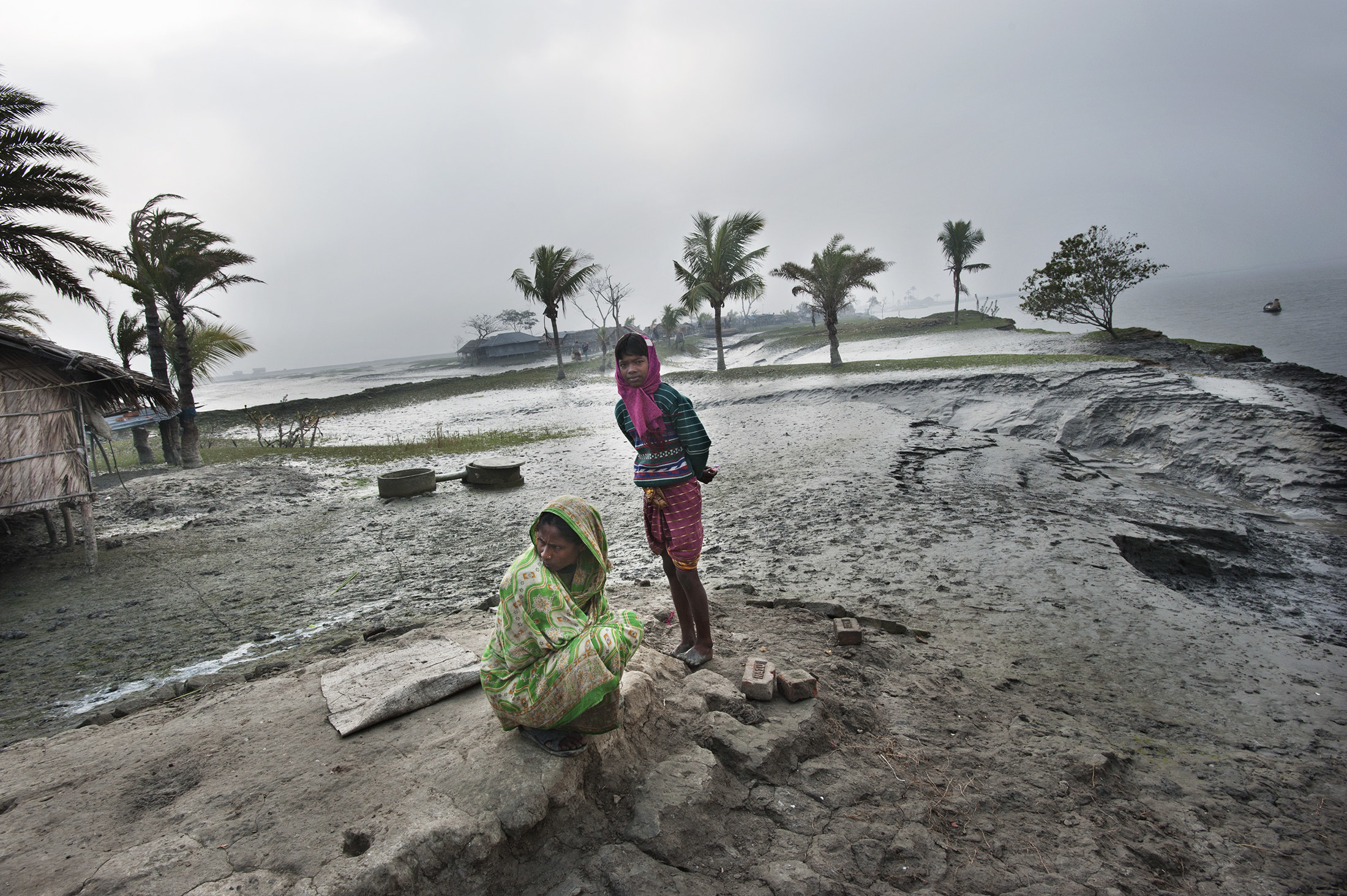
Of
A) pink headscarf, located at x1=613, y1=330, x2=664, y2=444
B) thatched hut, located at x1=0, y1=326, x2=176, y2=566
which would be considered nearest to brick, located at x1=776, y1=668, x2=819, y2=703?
pink headscarf, located at x1=613, y1=330, x2=664, y2=444

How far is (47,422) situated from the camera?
7.20 m

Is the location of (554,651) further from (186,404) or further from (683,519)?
(186,404)

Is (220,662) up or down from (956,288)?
down

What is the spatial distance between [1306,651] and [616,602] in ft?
15.5

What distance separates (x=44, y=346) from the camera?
6.94m

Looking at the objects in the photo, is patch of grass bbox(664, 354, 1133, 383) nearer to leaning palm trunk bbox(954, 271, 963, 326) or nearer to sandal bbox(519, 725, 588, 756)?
sandal bbox(519, 725, 588, 756)

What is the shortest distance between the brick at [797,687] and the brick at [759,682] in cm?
4

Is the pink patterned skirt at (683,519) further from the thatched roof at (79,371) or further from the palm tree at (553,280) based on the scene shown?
the palm tree at (553,280)

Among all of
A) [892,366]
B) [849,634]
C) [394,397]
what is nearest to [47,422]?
[849,634]

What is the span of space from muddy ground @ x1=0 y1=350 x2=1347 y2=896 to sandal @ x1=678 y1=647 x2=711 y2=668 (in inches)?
5.3

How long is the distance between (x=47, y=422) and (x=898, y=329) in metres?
40.6

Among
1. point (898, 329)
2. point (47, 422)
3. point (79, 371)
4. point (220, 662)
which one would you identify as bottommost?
point (220, 662)

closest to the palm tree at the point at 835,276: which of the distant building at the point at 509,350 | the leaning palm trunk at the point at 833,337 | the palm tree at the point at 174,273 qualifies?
the leaning palm trunk at the point at 833,337

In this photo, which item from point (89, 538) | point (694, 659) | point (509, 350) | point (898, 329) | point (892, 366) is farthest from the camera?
point (509, 350)
